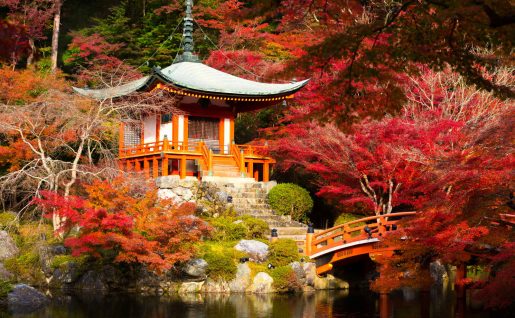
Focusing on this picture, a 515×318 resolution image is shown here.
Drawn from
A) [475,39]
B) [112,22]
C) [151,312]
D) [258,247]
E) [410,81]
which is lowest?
[151,312]

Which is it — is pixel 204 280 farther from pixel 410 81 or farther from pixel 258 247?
pixel 410 81

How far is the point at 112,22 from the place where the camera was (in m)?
31.1

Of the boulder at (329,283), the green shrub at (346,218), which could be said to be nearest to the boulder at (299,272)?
the boulder at (329,283)

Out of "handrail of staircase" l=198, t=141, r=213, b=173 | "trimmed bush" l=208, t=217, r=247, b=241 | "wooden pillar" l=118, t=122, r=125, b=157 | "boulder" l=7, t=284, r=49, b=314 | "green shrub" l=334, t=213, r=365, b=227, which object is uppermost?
"wooden pillar" l=118, t=122, r=125, b=157

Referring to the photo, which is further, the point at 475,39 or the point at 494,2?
the point at 475,39

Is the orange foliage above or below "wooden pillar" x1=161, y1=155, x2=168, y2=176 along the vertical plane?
above

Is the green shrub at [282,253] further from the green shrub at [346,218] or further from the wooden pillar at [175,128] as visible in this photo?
the wooden pillar at [175,128]

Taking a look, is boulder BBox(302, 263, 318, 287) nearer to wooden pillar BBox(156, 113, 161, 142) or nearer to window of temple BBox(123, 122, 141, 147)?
wooden pillar BBox(156, 113, 161, 142)

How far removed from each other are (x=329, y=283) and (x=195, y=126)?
26.5ft

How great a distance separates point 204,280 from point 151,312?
243 centimetres

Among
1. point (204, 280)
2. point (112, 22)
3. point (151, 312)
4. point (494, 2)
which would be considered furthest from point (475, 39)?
point (112, 22)

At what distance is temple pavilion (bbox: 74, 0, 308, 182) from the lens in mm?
20797

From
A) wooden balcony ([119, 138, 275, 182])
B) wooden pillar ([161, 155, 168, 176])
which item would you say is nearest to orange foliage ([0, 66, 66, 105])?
wooden balcony ([119, 138, 275, 182])

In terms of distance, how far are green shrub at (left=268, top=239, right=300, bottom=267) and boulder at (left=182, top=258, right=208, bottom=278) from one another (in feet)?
5.33
